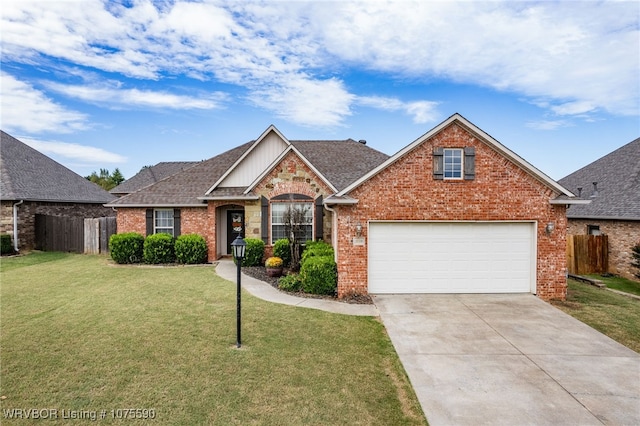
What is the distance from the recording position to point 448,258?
959cm

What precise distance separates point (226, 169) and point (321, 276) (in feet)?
34.9

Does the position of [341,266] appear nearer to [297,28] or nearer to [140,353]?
[140,353]

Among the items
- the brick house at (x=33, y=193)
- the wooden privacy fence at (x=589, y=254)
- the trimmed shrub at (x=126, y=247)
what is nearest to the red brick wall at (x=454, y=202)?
the wooden privacy fence at (x=589, y=254)

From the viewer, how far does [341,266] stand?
30.8ft

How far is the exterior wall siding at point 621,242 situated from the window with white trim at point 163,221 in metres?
19.7

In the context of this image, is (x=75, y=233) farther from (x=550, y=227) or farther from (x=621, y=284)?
(x=621, y=284)

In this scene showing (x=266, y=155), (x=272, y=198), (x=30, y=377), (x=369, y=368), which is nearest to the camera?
(x=30, y=377)

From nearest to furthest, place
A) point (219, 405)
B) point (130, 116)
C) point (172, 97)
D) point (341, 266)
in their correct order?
point (219, 405) → point (341, 266) → point (172, 97) → point (130, 116)

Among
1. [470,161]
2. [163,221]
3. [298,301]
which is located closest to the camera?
[298,301]

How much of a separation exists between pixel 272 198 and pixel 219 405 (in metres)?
10.5

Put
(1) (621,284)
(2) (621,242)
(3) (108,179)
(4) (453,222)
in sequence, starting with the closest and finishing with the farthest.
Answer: (4) (453,222), (1) (621,284), (2) (621,242), (3) (108,179)

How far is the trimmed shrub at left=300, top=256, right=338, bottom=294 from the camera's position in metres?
9.55

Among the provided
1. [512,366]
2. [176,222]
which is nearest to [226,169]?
[176,222]

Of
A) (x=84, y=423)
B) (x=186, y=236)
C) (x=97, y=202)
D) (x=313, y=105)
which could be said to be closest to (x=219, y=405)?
(x=84, y=423)
